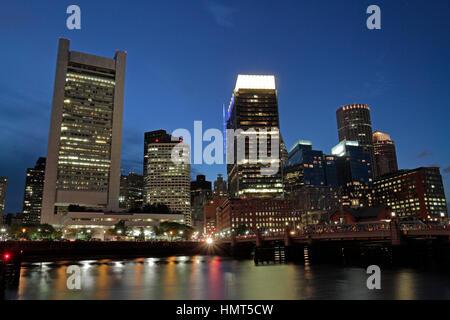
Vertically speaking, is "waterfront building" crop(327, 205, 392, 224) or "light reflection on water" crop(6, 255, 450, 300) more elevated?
"waterfront building" crop(327, 205, 392, 224)

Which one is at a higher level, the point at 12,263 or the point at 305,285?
the point at 12,263

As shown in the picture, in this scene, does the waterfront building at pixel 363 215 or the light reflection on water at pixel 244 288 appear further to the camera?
the waterfront building at pixel 363 215

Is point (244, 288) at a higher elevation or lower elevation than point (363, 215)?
lower

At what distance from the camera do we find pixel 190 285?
48.7m

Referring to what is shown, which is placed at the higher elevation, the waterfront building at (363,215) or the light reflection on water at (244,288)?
the waterfront building at (363,215)

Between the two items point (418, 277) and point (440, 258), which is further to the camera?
point (440, 258)

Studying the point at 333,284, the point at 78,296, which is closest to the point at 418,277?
the point at 333,284

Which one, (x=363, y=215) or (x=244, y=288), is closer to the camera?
(x=244, y=288)

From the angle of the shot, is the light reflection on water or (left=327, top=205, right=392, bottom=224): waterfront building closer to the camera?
the light reflection on water
